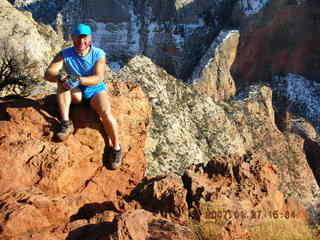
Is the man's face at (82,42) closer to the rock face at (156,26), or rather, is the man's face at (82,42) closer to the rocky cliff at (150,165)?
the rocky cliff at (150,165)

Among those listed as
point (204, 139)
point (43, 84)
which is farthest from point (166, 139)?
point (43, 84)

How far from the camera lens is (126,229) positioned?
322cm

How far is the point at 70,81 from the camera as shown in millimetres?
4660

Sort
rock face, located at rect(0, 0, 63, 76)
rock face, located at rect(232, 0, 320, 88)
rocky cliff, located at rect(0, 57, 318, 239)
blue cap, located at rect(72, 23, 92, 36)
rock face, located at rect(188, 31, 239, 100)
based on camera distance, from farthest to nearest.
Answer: rock face, located at rect(232, 0, 320, 88) → rock face, located at rect(188, 31, 239, 100) → rock face, located at rect(0, 0, 63, 76) → blue cap, located at rect(72, 23, 92, 36) → rocky cliff, located at rect(0, 57, 318, 239)

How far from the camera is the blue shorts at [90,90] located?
16.1 feet

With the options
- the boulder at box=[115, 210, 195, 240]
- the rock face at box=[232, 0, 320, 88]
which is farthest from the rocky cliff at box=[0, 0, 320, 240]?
the rock face at box=[232, 0, 320, 88]

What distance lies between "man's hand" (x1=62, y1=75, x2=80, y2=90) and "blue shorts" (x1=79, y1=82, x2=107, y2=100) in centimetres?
27

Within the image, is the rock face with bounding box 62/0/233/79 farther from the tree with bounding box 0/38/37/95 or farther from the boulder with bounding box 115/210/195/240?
the boulder with bounding box 115/210/195/240

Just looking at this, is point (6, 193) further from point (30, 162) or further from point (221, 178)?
point (221, 178)

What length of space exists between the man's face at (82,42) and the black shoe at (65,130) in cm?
94

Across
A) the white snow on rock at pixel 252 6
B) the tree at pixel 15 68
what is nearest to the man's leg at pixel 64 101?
the tree at pixel 15 68

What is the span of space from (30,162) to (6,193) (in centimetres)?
50

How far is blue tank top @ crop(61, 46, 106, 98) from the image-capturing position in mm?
4883

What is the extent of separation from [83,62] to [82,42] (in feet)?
0.91
